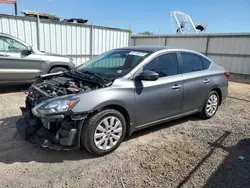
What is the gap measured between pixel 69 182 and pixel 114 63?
2.18 metres

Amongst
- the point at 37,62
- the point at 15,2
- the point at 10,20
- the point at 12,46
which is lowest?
the point at 37,62

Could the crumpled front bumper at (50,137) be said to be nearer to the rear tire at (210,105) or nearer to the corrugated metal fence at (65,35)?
the rear tire at (210,105)

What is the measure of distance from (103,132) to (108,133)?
0.09 metres

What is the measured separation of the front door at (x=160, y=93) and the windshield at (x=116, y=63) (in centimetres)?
25

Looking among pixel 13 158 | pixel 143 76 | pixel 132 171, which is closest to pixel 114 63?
pixel 143 76

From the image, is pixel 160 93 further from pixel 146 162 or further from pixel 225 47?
pixel 225 47

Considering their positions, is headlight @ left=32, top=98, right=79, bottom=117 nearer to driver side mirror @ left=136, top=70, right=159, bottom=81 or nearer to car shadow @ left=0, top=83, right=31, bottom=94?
driver side mirror @ left=136, top=70, right=159, bottom=81

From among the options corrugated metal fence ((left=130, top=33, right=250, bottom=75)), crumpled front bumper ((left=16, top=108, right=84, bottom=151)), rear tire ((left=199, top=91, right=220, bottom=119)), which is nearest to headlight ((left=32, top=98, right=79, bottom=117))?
crumpled front bumper ((left=16, top=108, right=84, bottom=151))

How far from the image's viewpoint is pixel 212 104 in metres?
4.74

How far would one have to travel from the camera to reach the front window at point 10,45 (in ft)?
19.9

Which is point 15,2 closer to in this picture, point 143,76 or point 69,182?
point 143,76

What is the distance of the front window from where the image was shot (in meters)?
6.07

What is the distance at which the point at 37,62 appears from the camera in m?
6.46

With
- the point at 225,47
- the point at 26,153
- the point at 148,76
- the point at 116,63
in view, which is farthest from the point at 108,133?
the point at 225,47
